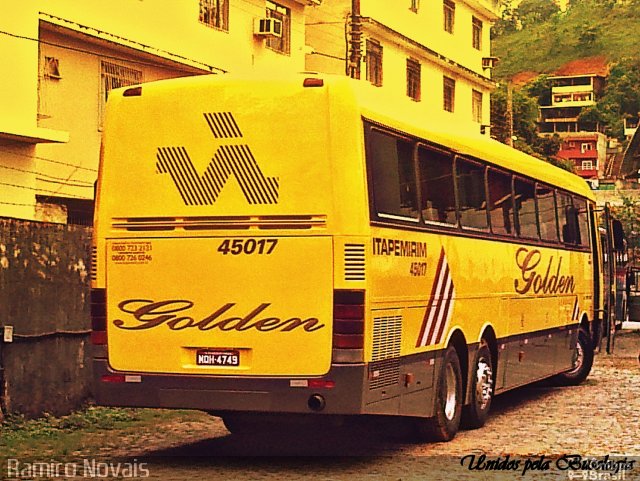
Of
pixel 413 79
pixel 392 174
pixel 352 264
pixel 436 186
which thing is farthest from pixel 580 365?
pixel 413 79

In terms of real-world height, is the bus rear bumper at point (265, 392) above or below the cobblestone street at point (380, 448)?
above

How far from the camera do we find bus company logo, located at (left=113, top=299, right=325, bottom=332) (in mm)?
11289

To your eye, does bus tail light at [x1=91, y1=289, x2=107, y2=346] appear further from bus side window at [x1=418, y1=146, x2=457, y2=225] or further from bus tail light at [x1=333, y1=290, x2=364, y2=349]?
bus side window at [x1=418, y1=146, x2=457, y2=225]

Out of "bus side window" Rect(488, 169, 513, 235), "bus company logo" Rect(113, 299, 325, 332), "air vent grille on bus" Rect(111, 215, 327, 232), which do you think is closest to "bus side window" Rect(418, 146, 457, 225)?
"bus side window" Rect(488, 169, 513, 235)

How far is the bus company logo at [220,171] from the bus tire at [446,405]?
2.98 meters

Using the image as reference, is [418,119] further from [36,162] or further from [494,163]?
[36,162]

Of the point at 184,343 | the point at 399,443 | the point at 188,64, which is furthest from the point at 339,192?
the point at 188,64

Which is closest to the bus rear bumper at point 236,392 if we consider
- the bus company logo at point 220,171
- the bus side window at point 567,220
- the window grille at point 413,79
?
the bus company logo at point 220,171

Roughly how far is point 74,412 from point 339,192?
505 cm

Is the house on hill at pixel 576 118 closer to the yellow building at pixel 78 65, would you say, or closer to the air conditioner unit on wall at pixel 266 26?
the air conditioner unit on wall at pixel 266 26

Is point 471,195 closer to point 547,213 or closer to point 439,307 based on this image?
point 439,307

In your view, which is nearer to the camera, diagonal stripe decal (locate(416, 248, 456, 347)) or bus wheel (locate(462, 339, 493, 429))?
diagonal stripe decal (locate(416, 248, 456, 347))

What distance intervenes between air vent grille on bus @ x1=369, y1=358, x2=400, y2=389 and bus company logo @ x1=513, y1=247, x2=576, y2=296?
14.8ft

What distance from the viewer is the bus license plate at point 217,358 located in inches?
450
